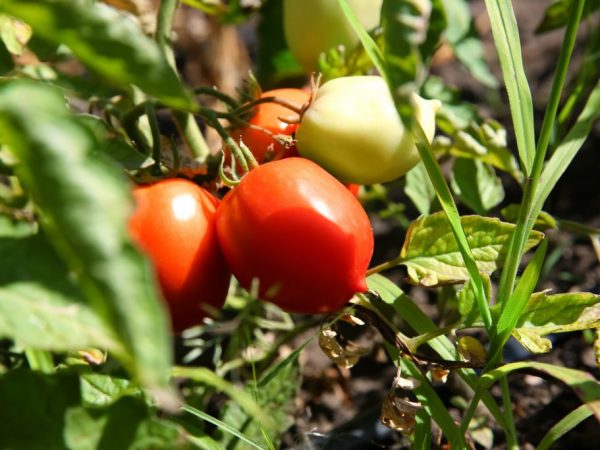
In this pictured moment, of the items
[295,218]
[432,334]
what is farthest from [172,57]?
[432,334]

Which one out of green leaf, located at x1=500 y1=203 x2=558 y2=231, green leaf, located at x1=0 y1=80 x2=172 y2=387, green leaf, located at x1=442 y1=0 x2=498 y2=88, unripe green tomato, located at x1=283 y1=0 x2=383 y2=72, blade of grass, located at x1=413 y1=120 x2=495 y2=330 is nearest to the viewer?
green leaf, located at x1=0 y1=80 x2=172 y2=387

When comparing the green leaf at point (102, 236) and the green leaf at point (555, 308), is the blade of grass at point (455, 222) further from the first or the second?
the green leaf at point (102, 236)

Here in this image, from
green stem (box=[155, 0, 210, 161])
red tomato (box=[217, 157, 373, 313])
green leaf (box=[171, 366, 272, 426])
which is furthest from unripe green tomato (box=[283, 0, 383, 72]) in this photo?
green leaf (box=[171, 366, 272, 426])

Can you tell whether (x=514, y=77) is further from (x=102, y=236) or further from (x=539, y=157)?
(x=102, y=236)

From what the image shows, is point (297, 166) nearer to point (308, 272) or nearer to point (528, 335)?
point (308, 272)

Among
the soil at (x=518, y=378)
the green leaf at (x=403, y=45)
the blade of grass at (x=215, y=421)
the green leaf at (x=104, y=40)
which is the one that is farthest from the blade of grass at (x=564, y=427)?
the green leaf at (x=104, y=40)

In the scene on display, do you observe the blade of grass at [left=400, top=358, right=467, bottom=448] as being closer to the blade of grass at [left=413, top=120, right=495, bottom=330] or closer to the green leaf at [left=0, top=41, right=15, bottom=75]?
the blade of grass at [left=413, top=120, right=495, bottom=330]
